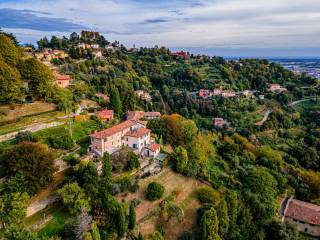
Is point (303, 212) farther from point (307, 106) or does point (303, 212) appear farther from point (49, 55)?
point (49, 55)

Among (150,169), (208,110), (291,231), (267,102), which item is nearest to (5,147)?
(150,169)

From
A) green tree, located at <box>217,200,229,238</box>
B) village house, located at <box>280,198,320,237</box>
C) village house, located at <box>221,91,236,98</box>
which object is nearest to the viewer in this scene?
green tree, located at <box>217,200,229,238</box>

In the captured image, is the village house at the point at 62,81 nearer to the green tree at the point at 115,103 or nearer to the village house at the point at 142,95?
the green tree at the point at 115,103

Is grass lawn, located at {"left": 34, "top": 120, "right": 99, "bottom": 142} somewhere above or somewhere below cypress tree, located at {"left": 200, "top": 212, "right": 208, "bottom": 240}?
above

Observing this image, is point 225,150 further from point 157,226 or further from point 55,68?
point 55,68

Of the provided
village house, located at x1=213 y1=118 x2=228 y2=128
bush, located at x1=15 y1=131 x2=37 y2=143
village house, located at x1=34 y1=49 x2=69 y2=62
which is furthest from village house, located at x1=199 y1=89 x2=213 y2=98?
bush, located at x1=15 y1=131 x2=37 y2=143

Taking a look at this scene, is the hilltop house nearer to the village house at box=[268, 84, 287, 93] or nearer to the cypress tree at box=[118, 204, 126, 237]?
the cypress tree at box=[118, 204, 126, 237]

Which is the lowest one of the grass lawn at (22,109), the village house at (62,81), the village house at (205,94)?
the village house at (205,94)

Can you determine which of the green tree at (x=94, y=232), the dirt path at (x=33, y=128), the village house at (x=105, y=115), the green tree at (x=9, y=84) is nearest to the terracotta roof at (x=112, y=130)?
the village house at (x=105, y=115)
